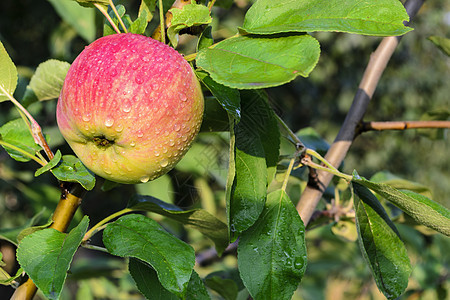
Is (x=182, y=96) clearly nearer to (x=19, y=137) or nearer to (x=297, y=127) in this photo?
(x=19, y=137)

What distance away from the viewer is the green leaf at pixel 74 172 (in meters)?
0.43

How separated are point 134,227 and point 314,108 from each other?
4.18 meters

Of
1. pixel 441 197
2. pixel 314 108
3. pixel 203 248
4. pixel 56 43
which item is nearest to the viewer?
pixel 203 248

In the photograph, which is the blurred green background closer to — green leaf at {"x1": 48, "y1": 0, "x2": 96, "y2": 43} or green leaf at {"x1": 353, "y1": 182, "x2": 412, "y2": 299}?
green leaf at {"x1": 48, "y1": 0, "x2": 96, "y2": 43}

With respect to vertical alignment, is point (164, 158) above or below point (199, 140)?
above

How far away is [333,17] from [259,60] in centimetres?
8

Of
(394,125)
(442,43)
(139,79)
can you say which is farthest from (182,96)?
(442,43)

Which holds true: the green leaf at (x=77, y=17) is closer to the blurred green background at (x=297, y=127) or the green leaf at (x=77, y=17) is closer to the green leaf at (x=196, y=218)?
the blurred green background at (x=297, y=127)

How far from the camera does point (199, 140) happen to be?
1172mm

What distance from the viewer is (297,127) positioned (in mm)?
4434

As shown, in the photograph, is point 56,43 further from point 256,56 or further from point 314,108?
point 314,108

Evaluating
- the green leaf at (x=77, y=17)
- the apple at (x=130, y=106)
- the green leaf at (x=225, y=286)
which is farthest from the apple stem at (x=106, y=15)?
the green leaf at (x=77, y=17)

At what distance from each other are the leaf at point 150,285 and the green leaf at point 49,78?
0.26 metres

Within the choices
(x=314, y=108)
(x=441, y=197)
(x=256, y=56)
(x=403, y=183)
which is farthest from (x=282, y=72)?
(x=441, y=197)
